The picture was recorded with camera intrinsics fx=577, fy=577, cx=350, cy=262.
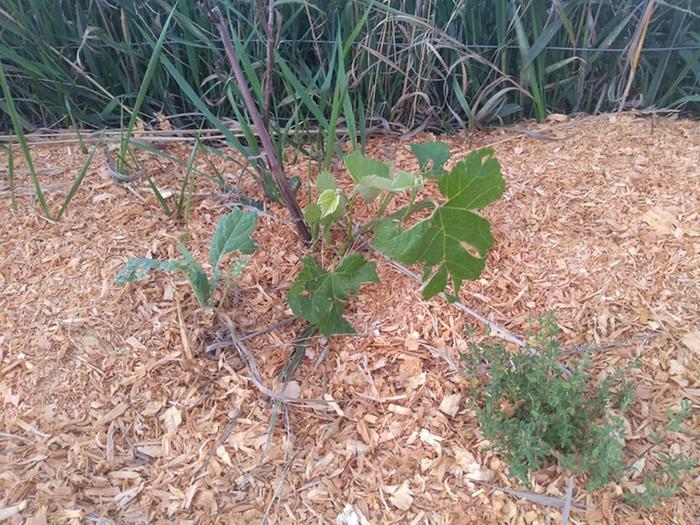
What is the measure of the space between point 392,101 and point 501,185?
2.69 ft

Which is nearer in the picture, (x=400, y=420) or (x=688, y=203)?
(x=400, y=420)

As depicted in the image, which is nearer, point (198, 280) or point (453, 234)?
point (453, 234)

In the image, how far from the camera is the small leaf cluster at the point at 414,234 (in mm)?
900

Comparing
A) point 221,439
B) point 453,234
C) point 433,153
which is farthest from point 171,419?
point 433,153

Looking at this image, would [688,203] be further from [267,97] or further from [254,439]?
[254,439]

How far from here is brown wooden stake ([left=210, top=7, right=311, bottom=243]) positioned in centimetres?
100

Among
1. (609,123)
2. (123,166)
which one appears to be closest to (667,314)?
(609,123)

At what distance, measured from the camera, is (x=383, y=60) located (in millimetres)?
1437

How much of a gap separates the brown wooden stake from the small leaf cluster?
0.09m

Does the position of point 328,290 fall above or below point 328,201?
below

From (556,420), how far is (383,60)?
961mm

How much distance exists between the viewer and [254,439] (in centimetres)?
97

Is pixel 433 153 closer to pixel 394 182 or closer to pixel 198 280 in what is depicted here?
pixel 394 182

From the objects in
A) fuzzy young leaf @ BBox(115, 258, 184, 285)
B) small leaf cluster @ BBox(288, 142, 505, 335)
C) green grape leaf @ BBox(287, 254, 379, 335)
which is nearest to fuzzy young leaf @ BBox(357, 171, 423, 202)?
small leaf cluster @ BBox(288, 142, 505, 335)
